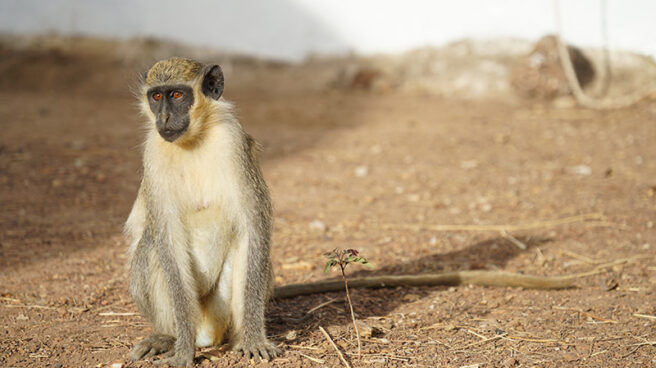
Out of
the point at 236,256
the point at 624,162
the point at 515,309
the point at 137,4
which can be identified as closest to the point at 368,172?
the point at 624,162

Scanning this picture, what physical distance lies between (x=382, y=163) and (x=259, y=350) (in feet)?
15.1

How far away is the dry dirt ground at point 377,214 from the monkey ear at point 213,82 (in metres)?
1.39

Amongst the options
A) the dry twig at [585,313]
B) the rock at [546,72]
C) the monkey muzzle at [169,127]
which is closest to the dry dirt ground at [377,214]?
the dry twig at [585,313]

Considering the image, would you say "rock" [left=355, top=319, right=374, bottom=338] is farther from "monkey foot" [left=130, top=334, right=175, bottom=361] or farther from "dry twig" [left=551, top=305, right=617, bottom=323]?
"dry twig" [left=551, top=305, right=617, bottom=323]

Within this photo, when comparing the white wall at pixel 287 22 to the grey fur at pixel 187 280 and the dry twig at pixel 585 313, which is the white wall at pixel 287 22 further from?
the grey fur at pixel 187 280

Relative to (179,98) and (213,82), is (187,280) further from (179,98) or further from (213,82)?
(213,82)

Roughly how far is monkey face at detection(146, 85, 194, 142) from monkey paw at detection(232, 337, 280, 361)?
1.13 meters

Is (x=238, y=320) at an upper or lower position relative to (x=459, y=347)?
upper

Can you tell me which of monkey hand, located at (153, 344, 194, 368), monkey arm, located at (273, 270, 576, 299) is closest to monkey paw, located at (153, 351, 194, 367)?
monkey hand, located at (153, 344, 194, 368)

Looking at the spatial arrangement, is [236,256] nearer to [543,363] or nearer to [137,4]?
[543,363]

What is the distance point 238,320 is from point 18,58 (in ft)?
31.5

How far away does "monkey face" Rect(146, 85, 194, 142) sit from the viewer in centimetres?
348

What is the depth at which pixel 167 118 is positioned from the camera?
3486mm

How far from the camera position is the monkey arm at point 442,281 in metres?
4.50
